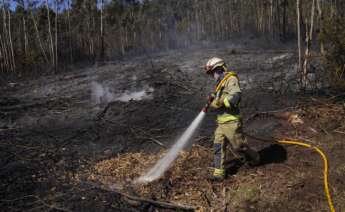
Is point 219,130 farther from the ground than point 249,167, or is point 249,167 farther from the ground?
point 219,130

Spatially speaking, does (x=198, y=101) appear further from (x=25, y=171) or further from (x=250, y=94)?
(x=25, y=171)

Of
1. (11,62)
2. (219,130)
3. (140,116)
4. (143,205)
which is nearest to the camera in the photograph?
(143,205)

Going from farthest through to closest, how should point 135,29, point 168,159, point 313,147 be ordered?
1. point 135,29
2. point 168,159
3. point 313,147

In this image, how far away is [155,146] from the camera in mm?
7039

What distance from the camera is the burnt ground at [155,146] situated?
470 cm

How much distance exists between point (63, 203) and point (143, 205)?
114 cm

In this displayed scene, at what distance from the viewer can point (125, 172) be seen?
5.80 metres

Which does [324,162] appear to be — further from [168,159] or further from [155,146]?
[155,146]

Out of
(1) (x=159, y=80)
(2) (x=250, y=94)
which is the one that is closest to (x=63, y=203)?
(2) (x=250, y=94)

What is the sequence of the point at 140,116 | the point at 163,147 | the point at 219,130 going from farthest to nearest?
1. the point at 140,116
2. the point at 163,147
3. the point at 219,130

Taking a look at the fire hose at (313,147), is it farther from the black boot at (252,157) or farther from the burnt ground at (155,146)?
the black boot at (252,157)

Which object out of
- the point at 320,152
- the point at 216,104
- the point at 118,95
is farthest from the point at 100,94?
the point at 320,152

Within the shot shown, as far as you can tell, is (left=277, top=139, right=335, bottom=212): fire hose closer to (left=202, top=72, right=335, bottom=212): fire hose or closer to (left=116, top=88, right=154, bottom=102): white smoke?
(left=202, top=72, right=335, bottom=212): fire hose

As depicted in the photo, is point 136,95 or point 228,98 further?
point 136,95
